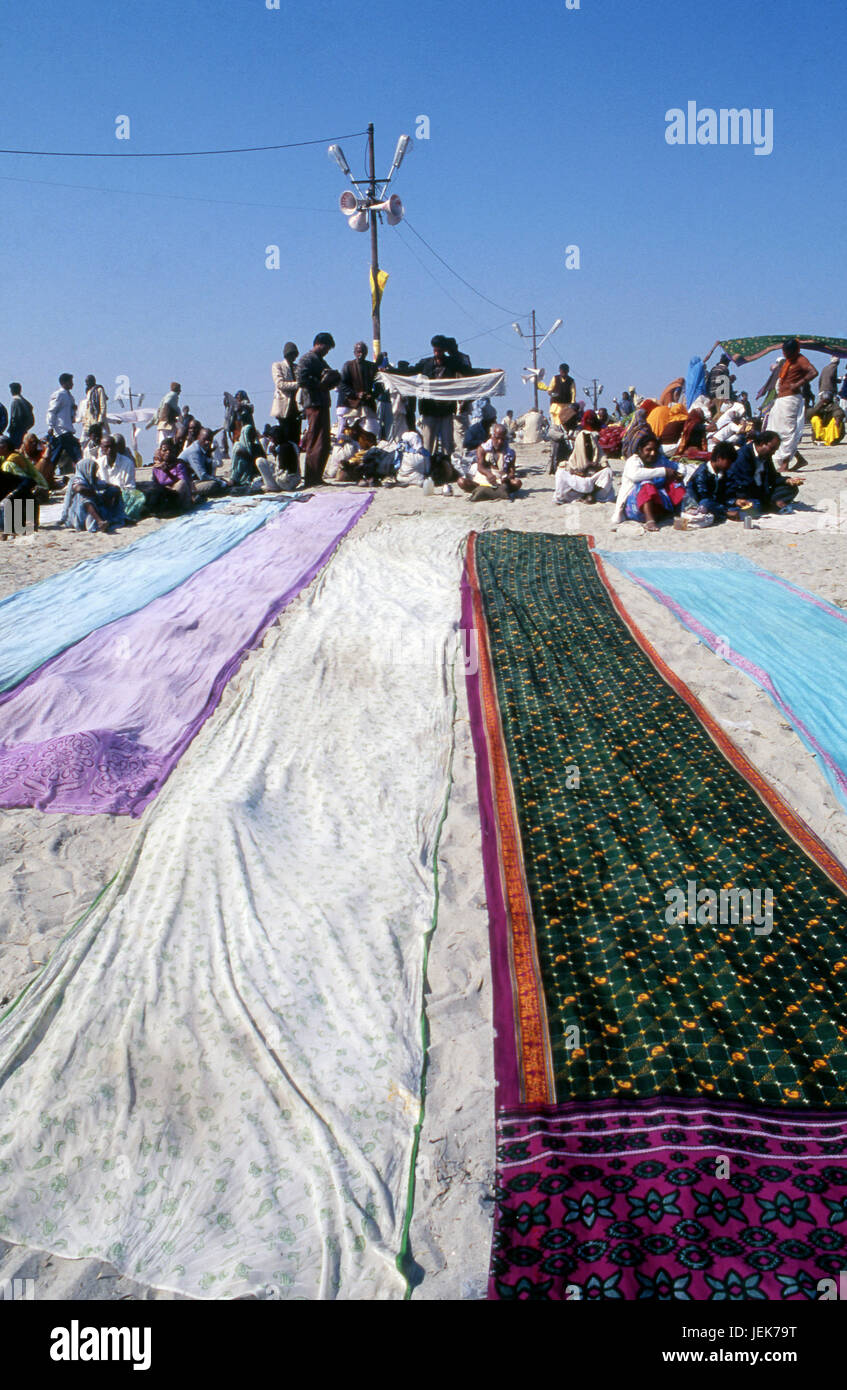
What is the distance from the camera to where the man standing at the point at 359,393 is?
461 inches

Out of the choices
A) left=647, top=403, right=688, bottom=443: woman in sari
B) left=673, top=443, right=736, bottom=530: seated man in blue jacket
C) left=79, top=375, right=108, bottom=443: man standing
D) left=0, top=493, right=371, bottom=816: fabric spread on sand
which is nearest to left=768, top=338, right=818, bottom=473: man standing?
left=647, top=403, right=688, bottom=443: woman in sari

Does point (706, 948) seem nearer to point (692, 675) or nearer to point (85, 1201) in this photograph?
point (85, 1201)

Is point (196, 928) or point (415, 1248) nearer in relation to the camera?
point (415, 1248)

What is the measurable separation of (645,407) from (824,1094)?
11.4m

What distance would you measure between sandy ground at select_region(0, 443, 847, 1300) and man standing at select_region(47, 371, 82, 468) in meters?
7.87

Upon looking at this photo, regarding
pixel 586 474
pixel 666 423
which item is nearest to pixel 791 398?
pixel 666 423

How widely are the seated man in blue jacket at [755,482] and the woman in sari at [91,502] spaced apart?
6560mm

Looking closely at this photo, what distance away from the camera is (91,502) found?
9680 millimetres

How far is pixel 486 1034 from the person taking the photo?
8.29 ft

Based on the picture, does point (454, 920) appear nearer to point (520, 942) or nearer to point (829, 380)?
point (520, 942)

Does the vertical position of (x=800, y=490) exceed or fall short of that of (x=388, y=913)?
it exceeds it

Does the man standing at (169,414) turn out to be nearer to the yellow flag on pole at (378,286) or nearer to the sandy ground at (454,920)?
the yellow flag on pole at (378,286)

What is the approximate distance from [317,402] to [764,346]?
28.8 ft
